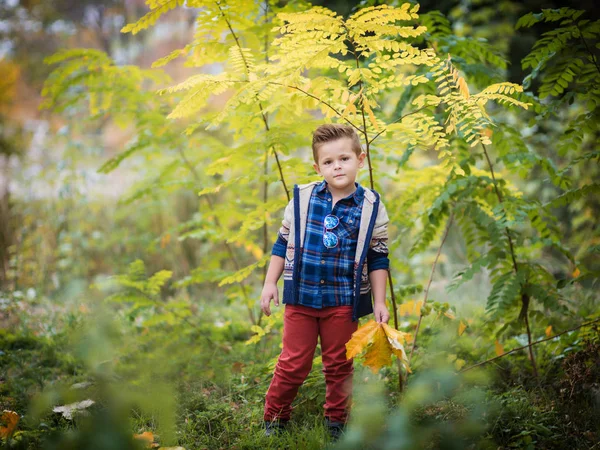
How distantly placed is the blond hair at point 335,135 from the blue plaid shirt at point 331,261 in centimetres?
25

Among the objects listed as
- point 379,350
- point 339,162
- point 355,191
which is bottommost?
point 379,350

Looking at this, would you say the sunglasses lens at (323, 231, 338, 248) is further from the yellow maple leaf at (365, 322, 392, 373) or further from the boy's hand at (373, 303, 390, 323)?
the yellow maple leaf at (365, 322, 392, 373)

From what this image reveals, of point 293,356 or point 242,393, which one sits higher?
point 293,356

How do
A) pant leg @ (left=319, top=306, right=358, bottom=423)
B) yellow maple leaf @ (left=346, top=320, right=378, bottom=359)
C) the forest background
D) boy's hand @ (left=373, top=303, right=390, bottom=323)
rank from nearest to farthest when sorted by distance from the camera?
yellow maple leaf @ (left=346, top=320, right=378, bottom=359), the forest background, boy's hand @ (left=373, top=303, right=390, bottom=323), pant leg @ (left=319, top=306, right=358, bottom=423)

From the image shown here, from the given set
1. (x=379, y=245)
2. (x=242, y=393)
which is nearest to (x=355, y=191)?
(x=379, y=245)

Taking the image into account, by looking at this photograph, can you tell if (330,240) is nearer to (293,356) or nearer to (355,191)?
(355,191)

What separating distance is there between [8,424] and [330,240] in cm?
171

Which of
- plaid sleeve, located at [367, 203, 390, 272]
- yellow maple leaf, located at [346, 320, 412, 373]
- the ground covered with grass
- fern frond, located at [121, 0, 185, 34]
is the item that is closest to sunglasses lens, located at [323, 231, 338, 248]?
plaid sleeve, located at [367, 203, 390, 272]

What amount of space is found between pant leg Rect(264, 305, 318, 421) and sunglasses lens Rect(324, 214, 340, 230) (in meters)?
0.42

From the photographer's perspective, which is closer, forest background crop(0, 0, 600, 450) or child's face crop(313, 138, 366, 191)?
forest background crop(0, 0, 600, 450)

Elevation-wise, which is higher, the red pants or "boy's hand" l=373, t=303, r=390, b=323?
"boy's hand" l=373, t=303, r=390, b=323

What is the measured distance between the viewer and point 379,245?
7.84 feet

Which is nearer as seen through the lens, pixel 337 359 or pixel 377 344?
pixel 377 344

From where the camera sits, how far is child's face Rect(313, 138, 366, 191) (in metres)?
2.30
